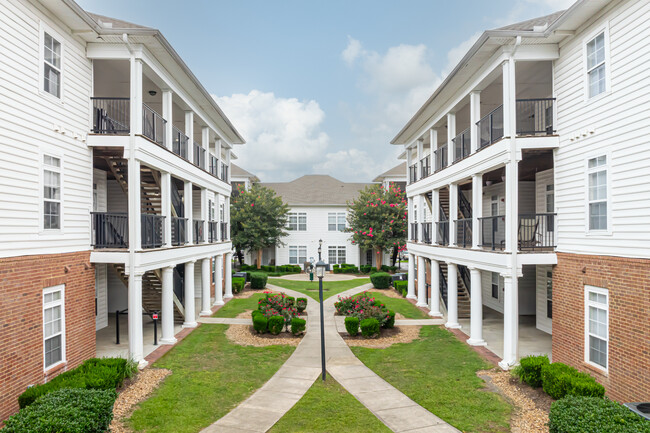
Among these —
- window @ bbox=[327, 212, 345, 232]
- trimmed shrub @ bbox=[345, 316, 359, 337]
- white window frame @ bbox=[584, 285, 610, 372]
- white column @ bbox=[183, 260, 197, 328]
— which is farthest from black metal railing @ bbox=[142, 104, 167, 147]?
window @ bbox=[327, 212, 345, 232]

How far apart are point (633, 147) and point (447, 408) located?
7.05 m

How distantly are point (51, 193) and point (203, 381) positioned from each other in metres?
6.17

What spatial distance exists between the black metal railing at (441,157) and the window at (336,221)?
78.0 feet

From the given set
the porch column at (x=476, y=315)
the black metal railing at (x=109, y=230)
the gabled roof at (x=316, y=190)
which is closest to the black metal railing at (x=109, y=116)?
the black metal railing at (x=109, y=230)

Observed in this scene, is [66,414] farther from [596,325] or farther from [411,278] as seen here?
[411,278]

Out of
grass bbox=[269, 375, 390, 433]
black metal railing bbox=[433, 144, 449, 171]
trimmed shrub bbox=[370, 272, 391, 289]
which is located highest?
black metal railing bbox=[433, 144, 449, 171]

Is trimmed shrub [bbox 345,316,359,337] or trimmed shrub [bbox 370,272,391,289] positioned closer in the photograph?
trimmed shrub [bbox 345,316,359,337]

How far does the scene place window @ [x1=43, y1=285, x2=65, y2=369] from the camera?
9.82 meters

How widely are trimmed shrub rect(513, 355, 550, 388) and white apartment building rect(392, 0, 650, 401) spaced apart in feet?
4.25

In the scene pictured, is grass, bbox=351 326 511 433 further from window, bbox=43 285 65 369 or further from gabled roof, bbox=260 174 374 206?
gabled roof, bbox=260 174 374 206

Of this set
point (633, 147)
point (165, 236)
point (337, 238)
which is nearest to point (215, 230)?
point (165, 236)

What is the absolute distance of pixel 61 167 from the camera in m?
10.5

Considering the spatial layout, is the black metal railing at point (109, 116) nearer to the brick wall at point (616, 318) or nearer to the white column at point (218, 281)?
the white column at point (218, 281)

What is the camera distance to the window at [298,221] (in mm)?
43125
